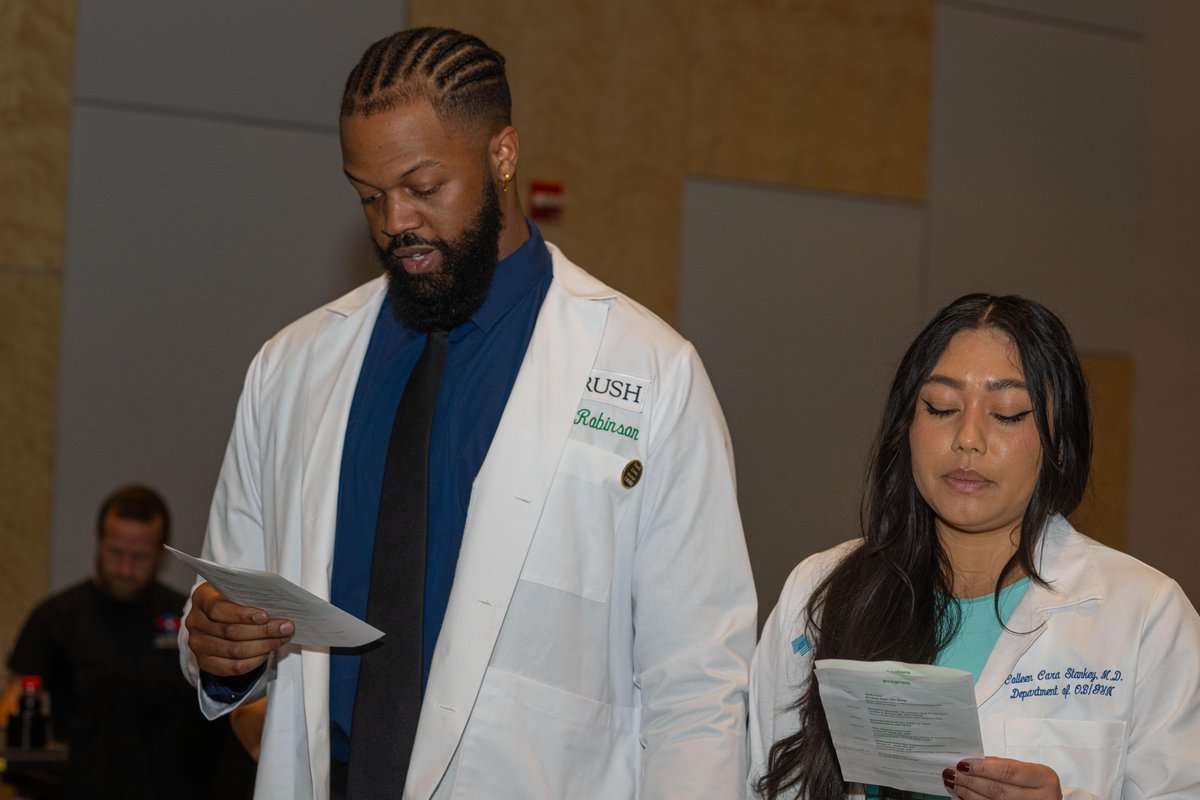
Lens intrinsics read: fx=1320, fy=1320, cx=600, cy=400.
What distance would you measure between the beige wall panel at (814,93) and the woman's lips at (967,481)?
14.4 feet

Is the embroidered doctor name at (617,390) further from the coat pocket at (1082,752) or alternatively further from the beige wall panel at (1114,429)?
the beige wall panel at (1114,429)

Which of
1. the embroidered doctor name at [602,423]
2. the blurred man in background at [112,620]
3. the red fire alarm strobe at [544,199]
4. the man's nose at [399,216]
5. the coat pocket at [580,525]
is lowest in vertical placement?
the blurred man in background at [112,620]

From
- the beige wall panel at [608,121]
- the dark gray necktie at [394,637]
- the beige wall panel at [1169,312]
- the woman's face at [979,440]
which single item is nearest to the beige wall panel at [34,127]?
the beige wall panel at [608,121]

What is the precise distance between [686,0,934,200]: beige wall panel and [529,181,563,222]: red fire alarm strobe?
714 mm

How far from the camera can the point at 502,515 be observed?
193 centimetres

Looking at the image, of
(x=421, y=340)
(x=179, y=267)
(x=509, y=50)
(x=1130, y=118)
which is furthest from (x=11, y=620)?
(x=1130, y=118)

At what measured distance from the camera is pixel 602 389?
6.68 feet

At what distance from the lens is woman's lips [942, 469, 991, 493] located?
1.91 m

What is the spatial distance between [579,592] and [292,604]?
1.37ft

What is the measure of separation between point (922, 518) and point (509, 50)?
4124 mm

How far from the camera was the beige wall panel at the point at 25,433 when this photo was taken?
5.00 metres

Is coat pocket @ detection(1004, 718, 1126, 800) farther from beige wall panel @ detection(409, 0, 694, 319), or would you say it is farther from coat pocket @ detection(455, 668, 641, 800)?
beige wall panel @ detection(409, 0, 694, 319)

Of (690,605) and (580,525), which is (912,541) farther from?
(580,525)

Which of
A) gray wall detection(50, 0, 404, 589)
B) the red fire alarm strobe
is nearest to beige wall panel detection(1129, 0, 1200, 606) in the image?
the red fire alarm strobe
